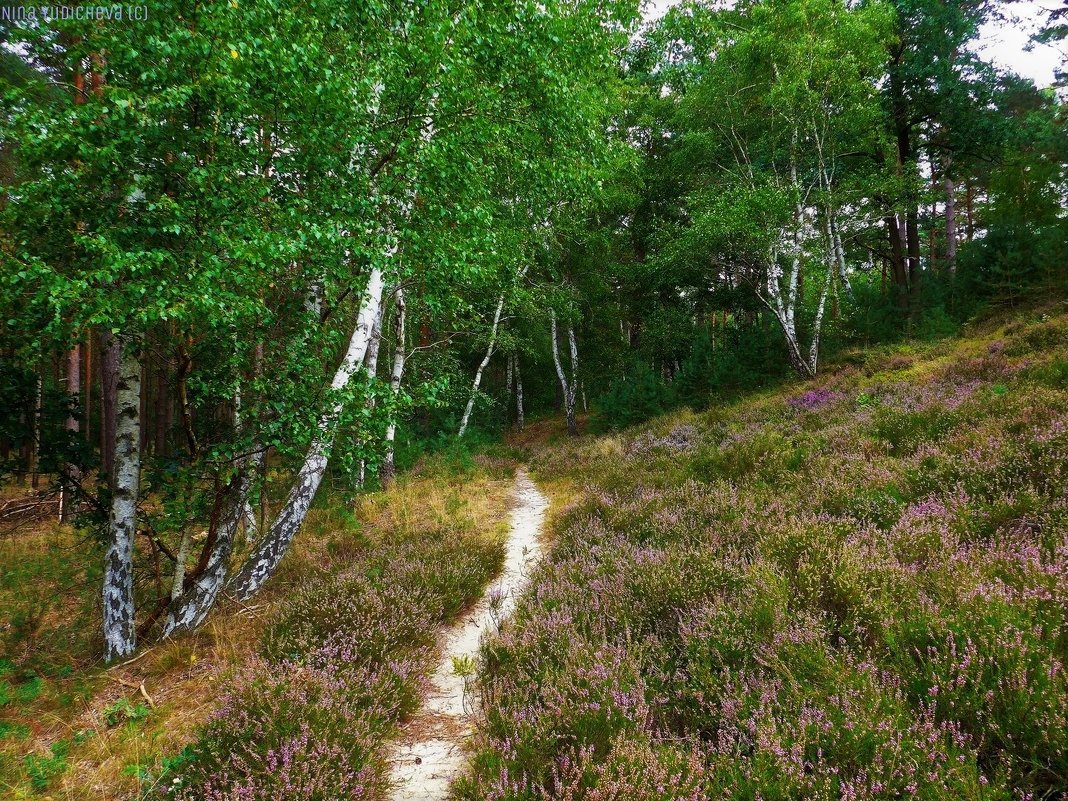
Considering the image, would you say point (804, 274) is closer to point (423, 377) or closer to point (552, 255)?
point (552, 255)

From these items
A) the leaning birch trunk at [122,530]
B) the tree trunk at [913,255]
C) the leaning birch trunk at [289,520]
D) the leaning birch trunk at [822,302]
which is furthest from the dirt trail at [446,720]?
the tree trunk at [913,255]

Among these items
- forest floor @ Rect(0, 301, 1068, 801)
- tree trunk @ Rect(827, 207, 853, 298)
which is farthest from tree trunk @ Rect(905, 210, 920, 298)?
forest floor @ Rect(0, 301, 1068, 801)

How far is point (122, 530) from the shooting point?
4879mm

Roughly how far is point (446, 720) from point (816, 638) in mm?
2732

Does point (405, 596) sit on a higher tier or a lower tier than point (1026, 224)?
lower

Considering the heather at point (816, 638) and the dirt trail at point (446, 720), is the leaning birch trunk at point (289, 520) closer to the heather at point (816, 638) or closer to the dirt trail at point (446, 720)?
the dirt trail at point (446, 720)

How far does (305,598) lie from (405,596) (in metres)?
1.03

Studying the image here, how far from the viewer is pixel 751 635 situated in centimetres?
319

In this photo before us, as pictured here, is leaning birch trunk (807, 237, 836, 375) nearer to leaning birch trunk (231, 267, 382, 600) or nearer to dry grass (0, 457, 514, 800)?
dry grass (0, 457, 514, 800)

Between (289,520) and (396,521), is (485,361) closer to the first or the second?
(396,521)

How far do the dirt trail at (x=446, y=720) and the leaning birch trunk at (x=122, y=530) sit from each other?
10.9 ft

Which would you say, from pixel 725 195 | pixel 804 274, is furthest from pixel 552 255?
pixel 804 274

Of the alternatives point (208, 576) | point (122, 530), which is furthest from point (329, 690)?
point (122, 530)

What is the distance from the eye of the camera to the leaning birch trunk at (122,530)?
16.0ft
